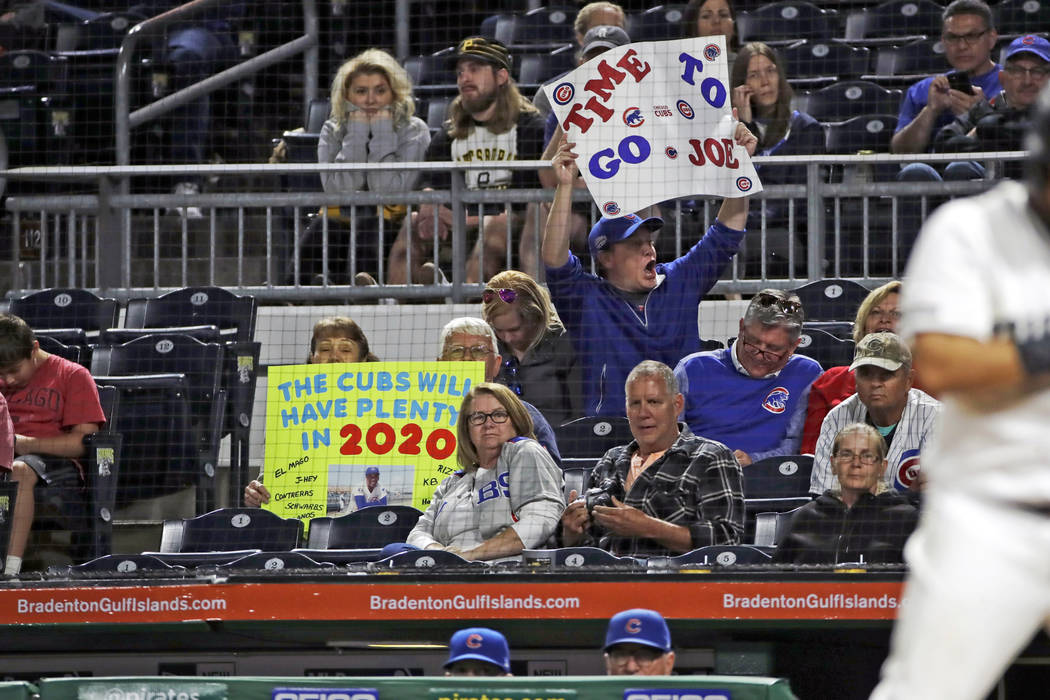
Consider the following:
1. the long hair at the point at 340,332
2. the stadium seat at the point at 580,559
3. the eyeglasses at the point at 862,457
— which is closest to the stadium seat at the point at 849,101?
the long hair at the point at 340,332

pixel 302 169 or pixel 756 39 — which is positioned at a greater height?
pixel 756 39

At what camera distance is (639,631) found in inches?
216

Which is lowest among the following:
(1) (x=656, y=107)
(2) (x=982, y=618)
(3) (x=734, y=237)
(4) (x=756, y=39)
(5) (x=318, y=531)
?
(5) (x=318, y=531)

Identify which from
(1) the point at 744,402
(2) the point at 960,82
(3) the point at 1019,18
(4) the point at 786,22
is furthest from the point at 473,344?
(3) the point at 1019,18

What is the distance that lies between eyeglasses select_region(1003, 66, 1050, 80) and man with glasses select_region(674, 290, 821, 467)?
2.04 metres

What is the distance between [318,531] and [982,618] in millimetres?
5041

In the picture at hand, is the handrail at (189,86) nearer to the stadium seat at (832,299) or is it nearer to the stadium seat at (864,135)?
the stadium seat at (864,135)

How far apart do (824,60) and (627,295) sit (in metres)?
4.00

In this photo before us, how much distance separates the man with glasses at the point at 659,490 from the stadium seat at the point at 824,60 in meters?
5.04

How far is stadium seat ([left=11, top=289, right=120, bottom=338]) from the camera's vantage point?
9.35 meters

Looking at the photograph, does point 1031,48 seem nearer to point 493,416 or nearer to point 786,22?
point 786,22

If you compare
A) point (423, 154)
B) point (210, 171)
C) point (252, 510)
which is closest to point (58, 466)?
point (252, 510)

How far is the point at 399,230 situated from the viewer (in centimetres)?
991

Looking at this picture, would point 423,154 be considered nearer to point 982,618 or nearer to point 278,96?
point 278,96
